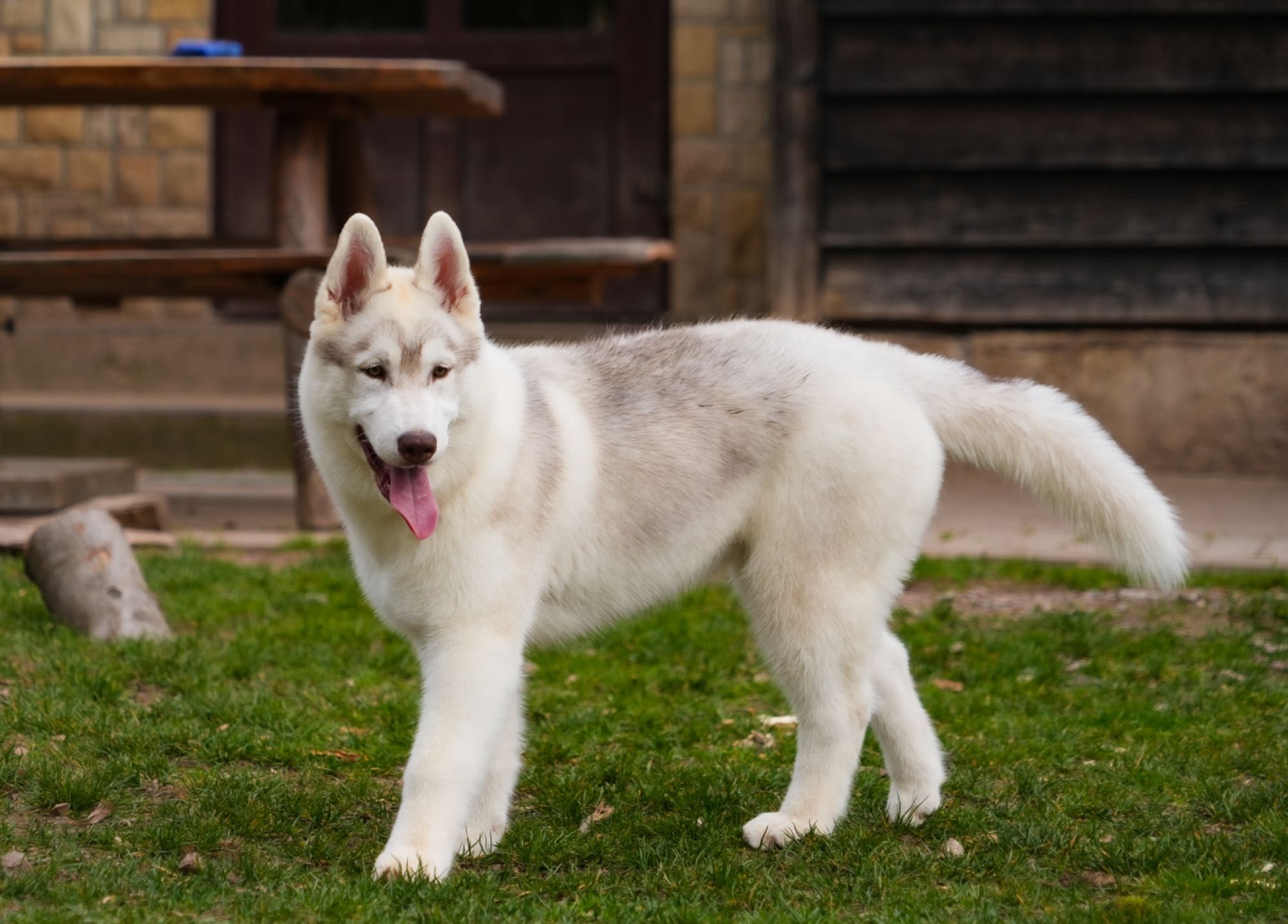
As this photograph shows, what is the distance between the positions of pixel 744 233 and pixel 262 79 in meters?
3.93

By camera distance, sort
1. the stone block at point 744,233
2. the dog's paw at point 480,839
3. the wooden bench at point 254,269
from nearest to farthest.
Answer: the dog's paw at point 480,839 < the wooden bench at point 254,269 < the stone block at point 744,233

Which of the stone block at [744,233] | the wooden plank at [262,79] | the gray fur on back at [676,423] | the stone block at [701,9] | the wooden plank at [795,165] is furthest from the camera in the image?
the stone block at [744,233]

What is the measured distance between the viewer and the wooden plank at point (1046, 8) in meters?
8.40

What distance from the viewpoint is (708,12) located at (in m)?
9.52

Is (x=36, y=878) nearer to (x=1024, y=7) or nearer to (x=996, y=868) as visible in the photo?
(x=996, y=868)

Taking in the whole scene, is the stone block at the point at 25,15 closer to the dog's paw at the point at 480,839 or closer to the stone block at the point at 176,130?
the stone block at the point at 176,130

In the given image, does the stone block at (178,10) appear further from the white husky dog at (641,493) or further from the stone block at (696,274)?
the white husky dog at (641,493)

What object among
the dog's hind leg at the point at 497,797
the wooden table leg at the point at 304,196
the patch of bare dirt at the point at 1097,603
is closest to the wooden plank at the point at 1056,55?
the wooden table leg at the point at 304,196

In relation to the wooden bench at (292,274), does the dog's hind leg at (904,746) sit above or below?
below

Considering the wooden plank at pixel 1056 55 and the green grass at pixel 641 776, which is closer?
the green grass at pixel 641 776

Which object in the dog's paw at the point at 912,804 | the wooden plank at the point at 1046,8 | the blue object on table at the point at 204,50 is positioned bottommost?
the dog's paw at the point at 912,804

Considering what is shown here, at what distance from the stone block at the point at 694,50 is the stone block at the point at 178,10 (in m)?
2.95

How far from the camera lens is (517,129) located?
10000 mm

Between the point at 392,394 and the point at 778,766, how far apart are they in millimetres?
1596
